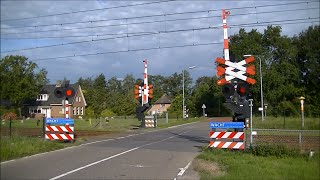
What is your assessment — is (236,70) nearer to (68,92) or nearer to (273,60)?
(68,92)

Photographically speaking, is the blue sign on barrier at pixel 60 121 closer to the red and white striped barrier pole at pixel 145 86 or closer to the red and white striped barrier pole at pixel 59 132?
the red and white striped barrier pole at pixel 59 132

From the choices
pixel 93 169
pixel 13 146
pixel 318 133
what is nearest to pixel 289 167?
pixel 318 133

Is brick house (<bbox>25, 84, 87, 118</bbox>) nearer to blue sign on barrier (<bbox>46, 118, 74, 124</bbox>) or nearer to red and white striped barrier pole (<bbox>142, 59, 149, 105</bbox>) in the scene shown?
red and white striped barrier pole (<bbox>142, 59, 149, 105</bbox>)

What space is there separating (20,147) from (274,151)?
10.1 meters

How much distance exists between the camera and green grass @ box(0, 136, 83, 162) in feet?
49.2

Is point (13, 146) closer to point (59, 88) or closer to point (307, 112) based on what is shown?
point (59, 88)

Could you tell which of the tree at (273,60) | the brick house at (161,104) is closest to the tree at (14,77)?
the tree at (273,60)

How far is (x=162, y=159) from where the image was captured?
15.8 m

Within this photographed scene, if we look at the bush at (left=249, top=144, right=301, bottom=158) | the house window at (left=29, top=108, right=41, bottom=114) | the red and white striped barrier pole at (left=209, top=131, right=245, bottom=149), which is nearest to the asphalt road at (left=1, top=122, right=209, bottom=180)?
the red and white striped barrier pole at (left=209, top=131, right=245, bottom=149)

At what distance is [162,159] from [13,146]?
6054 millimetres

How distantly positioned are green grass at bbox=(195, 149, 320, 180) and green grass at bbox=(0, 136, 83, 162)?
7.13 m

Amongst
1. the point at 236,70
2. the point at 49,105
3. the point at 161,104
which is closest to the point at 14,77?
the point at 236,70

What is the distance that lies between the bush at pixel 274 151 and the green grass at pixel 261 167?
212 mm

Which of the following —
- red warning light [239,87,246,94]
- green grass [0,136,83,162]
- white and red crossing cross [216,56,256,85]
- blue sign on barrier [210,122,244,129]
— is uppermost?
white and red crossing cross [216,56,256,85]
